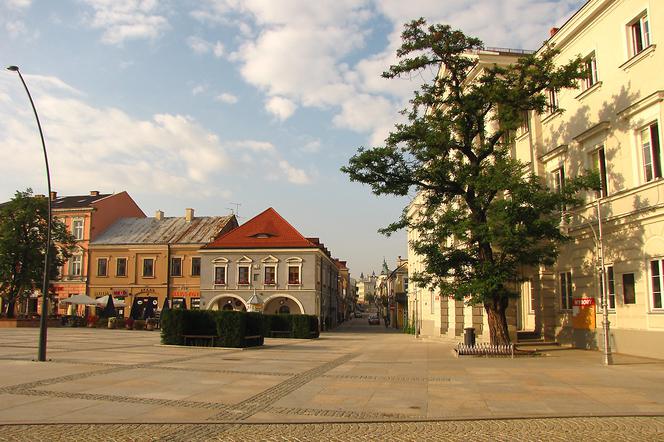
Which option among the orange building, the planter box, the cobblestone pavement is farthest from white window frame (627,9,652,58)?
the orange building

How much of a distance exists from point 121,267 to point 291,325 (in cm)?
3031

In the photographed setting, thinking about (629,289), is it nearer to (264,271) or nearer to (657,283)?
(657,283)

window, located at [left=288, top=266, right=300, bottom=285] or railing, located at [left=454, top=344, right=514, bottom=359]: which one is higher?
window, located at [left=288, top=266, right=300, bottom=285]

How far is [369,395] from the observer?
485 inches

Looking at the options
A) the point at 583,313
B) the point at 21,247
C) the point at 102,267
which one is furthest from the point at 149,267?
the point at 583,313

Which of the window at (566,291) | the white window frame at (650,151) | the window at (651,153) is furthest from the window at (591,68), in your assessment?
the window at (566,291)

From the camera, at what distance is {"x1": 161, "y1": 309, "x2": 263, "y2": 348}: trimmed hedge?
81.7ft

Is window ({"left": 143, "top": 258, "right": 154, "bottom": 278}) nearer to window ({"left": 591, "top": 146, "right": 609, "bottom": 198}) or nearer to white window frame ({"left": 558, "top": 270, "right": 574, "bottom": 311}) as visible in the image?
white window frame ({"left": 558, "top": 270, "right": 574, "bottom": 311})

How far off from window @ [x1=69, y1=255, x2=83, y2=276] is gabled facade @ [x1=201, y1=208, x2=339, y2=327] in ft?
48.7

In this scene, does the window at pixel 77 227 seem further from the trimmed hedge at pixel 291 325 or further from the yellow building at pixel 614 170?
the yellow building at pixel 614 170

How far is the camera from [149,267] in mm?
60250

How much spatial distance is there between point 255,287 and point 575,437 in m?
49.2

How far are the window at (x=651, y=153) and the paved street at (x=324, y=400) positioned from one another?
634 cm

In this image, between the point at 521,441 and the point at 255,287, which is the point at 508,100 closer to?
the point at 521,441
